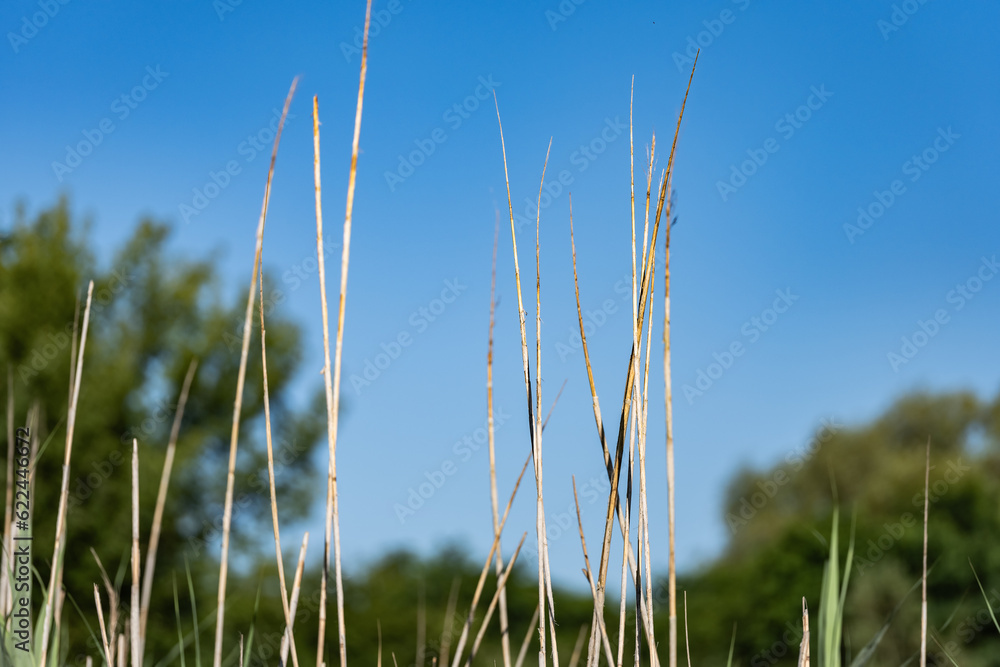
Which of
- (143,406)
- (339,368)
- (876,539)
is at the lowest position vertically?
(339,368)

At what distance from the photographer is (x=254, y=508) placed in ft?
41.6

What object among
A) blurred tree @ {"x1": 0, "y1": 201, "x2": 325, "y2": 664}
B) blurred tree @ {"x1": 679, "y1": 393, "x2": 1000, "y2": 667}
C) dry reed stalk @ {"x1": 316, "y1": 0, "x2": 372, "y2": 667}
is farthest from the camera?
blurred tree @ {"x1": 679, "y1": 393, "x2": 1000, "y2": 667}

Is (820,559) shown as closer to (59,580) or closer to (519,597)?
(519,597)

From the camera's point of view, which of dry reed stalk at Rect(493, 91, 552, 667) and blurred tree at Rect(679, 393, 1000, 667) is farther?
blurred tree at Rect(679, 393, 1000, 667)

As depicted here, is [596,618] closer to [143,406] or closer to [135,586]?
[135,586]

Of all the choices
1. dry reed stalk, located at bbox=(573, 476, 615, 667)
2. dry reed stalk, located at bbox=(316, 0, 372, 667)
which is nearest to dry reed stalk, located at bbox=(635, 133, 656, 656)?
dry reed stalk, located at bbox=(573, 476, 615, 667)

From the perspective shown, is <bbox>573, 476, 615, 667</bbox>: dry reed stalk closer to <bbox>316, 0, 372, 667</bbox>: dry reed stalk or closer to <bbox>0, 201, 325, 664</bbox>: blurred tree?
<bbox>316, 0, 372, 667</bbox>: dry reed stalk

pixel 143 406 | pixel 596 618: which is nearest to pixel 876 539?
pixel 143 406

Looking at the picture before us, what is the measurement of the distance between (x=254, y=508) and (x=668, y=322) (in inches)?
498

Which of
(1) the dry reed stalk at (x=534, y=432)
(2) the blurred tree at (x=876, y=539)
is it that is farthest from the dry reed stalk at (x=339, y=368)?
(2) the blurred tree at (x=876, y=539)

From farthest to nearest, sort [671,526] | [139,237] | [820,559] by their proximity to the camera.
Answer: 1. [820,559]
2. [139,237]
3. [671,526]

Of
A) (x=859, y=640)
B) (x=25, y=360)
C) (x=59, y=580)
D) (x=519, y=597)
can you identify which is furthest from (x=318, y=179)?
(x=519, y=597)

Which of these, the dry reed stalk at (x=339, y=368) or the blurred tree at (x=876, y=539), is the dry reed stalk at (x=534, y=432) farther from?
the blurred tree at (x=876, y=539)

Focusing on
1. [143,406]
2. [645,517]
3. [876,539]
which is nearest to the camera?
[645,517]
